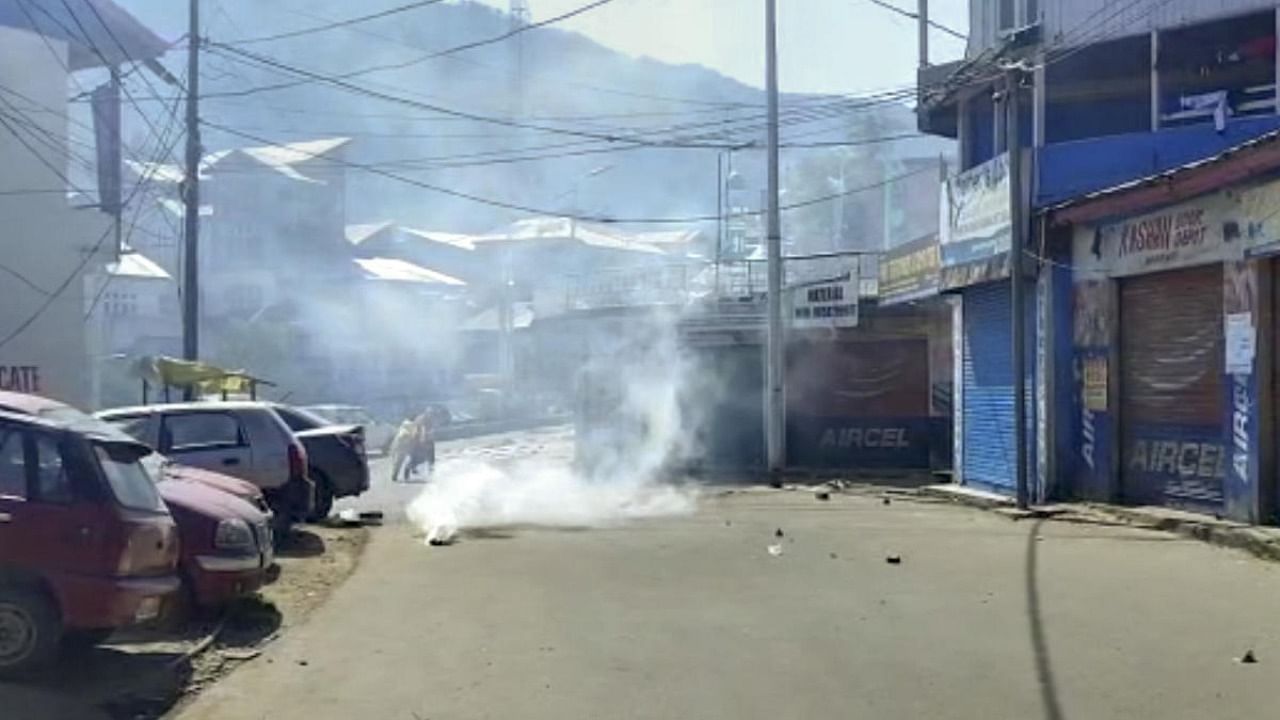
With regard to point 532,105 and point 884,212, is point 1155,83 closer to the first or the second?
point 884,212

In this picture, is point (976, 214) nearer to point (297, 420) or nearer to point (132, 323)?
point (297, 420)

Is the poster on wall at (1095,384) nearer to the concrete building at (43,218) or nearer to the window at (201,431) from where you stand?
the window at (201,431)

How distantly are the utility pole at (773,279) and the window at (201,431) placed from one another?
12.2 m

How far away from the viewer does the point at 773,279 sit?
26.2 meters

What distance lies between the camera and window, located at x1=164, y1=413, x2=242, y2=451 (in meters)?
14.8

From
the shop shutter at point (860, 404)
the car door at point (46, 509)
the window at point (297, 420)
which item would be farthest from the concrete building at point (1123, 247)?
the car door at point (46, 509)

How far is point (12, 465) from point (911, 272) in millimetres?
20029

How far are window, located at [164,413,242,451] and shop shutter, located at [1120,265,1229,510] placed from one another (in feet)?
34.1

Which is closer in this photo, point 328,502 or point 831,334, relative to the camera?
point 328,502

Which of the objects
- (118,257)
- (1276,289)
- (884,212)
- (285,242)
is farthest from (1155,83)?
(285,242)

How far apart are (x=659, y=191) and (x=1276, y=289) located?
92.4m

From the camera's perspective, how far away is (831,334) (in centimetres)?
2873

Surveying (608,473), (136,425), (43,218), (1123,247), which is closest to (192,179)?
(43,218)

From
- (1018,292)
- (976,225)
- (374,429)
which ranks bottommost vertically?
(374,429)
